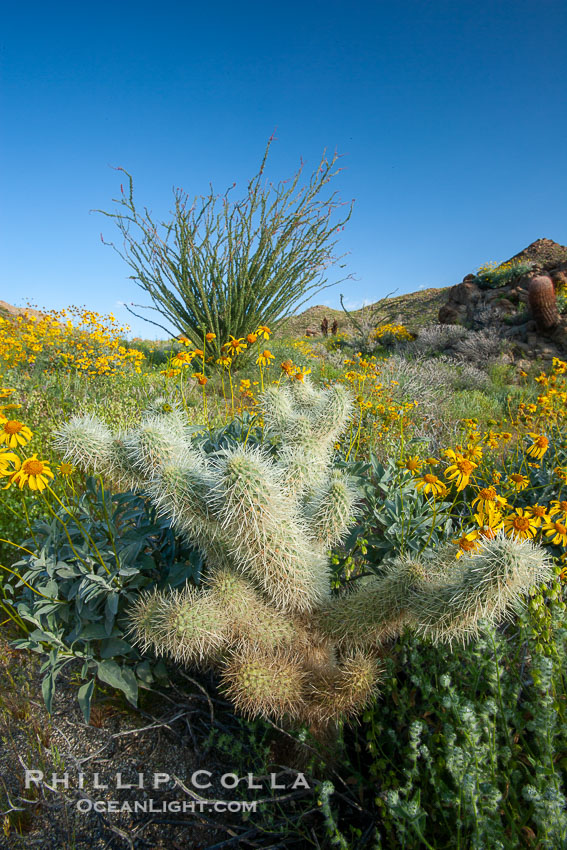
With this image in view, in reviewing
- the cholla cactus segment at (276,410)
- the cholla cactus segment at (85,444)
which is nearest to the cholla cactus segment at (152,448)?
the cholla cactus segment at (85,444)

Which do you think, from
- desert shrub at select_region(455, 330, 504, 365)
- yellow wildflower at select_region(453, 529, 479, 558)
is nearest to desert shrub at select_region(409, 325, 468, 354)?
desert shrub at select_region(455, 330, 504, 365)

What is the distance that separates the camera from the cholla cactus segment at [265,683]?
1.51 meters

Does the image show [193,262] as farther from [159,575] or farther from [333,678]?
[333,678]

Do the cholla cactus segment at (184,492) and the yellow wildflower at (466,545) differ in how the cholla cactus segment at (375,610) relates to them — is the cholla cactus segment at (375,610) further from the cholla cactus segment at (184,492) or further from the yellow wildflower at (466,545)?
the cholla cactus segment at (184,492)

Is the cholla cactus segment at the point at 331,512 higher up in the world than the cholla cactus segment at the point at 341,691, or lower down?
higher up

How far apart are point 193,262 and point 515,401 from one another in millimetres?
6708

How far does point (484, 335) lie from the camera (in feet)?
43.9

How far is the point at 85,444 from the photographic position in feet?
6.01

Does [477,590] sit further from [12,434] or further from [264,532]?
[12,434]

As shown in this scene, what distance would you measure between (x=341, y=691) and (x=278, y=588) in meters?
0.41

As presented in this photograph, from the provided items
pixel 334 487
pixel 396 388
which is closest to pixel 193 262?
pixel 396 388

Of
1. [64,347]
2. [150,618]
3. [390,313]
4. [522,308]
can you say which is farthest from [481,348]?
[390,313]

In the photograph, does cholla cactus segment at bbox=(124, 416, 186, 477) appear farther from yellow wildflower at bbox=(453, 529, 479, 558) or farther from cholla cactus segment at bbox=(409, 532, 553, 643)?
yellow wildflower at bbox=(453, 529, 479, 558)

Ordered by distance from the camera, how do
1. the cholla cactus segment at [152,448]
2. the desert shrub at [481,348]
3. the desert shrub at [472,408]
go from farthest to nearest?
A: the desert shrub at [481,348]
the desert shrub at [472,408]
the cholla cactus segment at [152,448]
